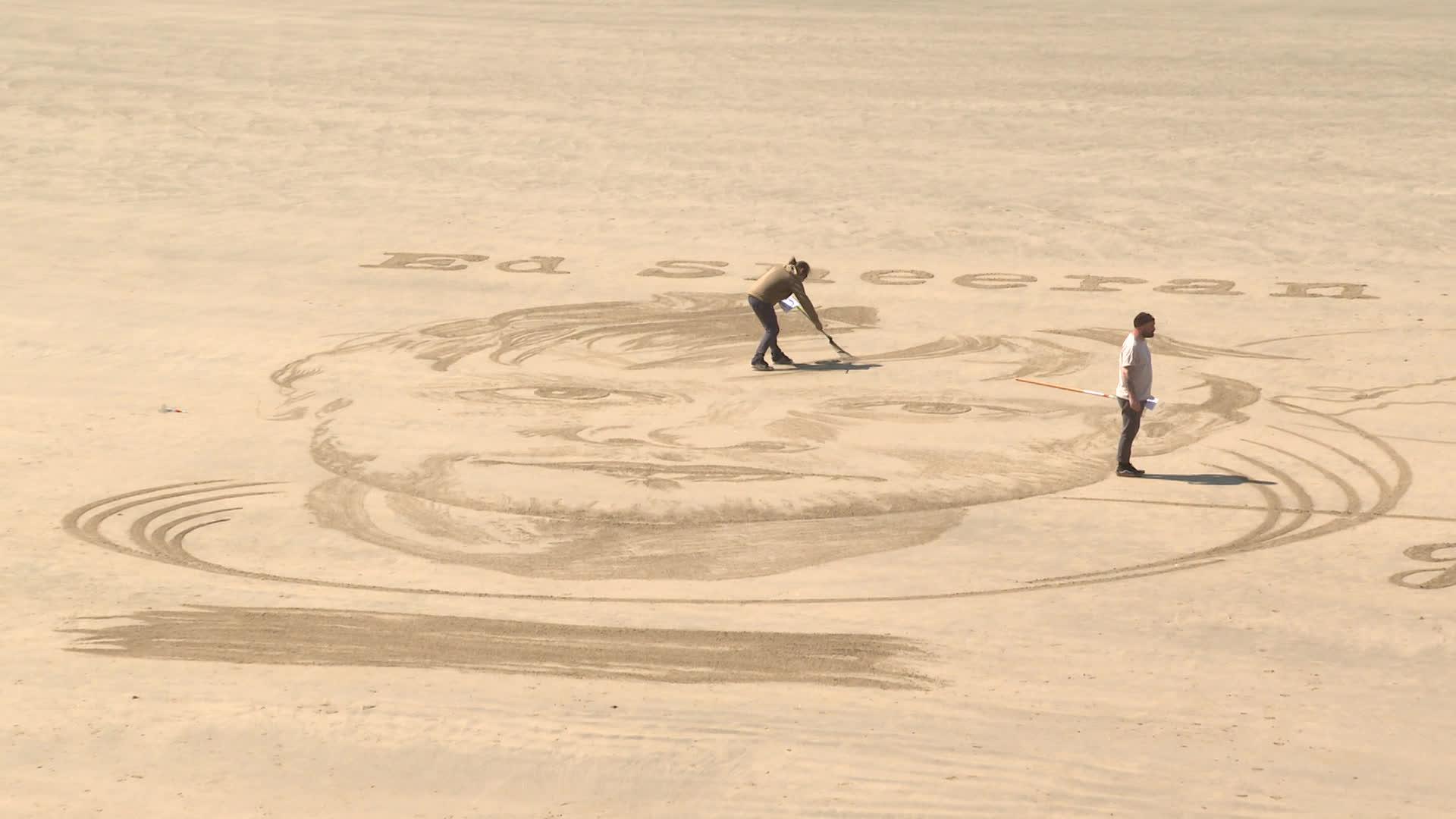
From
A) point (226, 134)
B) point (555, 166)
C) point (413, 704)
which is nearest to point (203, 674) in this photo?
point (413, 704)

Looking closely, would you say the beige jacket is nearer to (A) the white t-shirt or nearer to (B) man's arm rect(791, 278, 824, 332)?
(B) man's arm rect(791, 278, 824, 332)

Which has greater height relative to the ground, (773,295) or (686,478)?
(773,295)

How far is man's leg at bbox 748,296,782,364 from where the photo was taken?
760 inches

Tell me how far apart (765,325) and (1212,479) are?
5.48 m

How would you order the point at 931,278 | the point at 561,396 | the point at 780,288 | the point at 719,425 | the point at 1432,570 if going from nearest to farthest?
the point at 1432,570, the point at 719,425, the point at 561,396, the point at 780,288, the point at 931,278

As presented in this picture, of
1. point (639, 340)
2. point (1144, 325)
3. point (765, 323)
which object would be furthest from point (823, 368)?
point (1144, 325)

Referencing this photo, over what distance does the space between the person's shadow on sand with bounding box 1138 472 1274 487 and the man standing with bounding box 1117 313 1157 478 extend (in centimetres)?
16

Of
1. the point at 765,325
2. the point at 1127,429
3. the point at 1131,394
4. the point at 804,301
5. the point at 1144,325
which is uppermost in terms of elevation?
the point at 1144,325

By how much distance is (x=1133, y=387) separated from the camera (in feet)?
51.1

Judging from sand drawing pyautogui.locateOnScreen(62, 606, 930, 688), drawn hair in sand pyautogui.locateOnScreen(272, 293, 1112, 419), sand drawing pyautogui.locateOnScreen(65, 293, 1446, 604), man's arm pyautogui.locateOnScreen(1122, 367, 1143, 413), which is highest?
man's arm pyautogui.locateOnScreen(1122, 367, 1143, 413)

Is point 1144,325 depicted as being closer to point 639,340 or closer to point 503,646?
point 503,646

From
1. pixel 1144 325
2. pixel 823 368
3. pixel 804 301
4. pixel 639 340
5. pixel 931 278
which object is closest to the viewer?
pixel 1144 325

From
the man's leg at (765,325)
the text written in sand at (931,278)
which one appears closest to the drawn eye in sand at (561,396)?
the man's leg at (765,325)

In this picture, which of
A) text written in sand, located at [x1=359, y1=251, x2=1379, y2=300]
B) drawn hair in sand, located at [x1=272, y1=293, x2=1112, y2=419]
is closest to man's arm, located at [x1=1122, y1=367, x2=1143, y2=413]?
drawn hair in sand, located at [x1=272, y1=293, x2=1112, y2=419]
